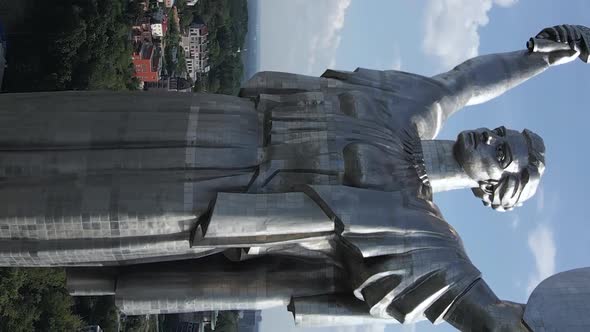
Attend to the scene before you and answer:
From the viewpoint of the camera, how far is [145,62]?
Result: 5750 cm

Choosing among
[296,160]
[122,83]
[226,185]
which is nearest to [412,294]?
[296,160]

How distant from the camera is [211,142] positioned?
738 cm

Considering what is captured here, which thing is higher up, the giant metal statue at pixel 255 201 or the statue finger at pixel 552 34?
the statue finger at pixel 552 34

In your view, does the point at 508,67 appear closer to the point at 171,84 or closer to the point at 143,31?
the point at 143,31

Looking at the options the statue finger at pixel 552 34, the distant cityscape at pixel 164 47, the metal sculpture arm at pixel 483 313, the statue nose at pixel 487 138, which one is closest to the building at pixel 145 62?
the distant cityscape at pixel 164 47

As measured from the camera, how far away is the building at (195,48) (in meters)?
89.1

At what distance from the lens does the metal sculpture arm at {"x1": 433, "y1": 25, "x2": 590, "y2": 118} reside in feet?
30.3

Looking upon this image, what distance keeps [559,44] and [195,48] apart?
8649 cm

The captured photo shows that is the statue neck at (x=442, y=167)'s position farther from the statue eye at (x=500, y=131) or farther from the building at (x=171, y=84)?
the building at (x=171, y=84)

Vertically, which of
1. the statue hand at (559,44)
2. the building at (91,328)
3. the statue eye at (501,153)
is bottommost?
the building at (91,328)

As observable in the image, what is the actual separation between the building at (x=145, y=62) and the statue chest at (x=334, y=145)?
2002 inches

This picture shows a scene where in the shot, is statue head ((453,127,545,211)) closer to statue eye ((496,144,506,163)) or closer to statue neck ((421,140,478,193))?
statue eye ((496,144,506,163))

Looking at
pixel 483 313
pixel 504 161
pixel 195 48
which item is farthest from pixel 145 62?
pixel 483 313

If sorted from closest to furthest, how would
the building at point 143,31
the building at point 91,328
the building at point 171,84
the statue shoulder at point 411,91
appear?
the statue shoulder at point 411,91 < the building at point 91,328 < the building at point 143,31 < the building at point 171,84
